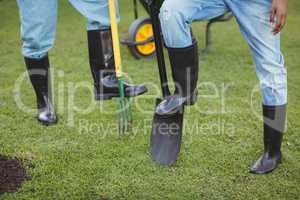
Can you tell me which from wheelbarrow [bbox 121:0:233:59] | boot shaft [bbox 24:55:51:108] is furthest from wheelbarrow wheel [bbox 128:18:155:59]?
boot shaft [bbox 24:55:51:108]

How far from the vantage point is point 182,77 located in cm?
241

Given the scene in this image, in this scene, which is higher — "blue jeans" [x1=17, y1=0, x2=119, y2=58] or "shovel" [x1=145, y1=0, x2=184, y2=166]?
"blue jeans" [x1=17, y1=0, x2=119, y2=58]

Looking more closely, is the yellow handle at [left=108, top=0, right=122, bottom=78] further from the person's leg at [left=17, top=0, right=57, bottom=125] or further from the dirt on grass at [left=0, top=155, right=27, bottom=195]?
the dirt on grass at [left=0, top=155, right=27, bottom=195]

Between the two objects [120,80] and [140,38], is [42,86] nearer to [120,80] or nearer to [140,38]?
[120,80]

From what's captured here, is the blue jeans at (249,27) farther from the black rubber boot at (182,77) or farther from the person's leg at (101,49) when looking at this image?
the person's leg at (101,49)

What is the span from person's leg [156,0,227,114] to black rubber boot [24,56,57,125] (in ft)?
3.16

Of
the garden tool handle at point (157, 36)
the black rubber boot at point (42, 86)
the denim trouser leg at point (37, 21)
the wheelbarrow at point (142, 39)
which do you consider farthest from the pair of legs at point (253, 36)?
the wheelbarrow at point (142, 39)

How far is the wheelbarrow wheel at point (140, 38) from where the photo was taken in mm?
4566

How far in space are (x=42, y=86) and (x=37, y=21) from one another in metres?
0.50

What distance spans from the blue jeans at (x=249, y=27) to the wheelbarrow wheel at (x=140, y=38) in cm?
222

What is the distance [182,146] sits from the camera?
2795 millimetres

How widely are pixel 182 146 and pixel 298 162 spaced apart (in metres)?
0.68

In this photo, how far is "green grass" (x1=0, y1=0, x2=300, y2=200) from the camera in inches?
91.0

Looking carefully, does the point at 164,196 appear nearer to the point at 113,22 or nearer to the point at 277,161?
the point at 277,161
